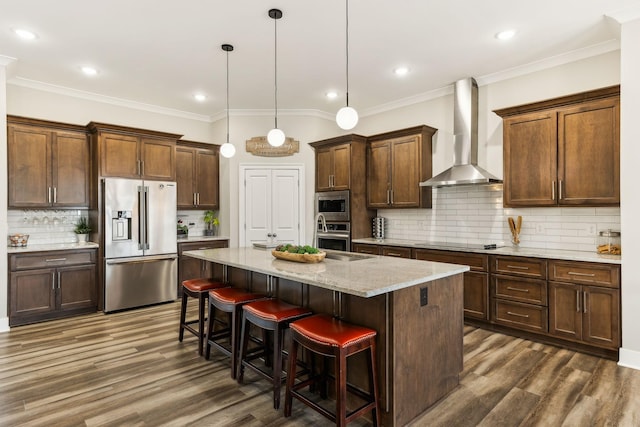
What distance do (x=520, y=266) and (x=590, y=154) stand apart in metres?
1.30

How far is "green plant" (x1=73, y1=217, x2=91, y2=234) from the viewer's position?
16.6ft

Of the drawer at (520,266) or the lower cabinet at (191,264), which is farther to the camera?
the lower cabinet at (191,264)

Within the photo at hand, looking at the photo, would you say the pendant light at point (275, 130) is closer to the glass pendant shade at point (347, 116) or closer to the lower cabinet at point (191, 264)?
the glass pendant shade at point (347, 116)

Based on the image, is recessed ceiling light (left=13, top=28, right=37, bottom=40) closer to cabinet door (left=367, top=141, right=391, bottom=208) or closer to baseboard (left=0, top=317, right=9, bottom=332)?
baseboard (left=0, top=317, right=9, bottom=332)

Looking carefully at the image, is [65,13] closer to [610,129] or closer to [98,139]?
[98,139]

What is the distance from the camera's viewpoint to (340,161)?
18.9ft

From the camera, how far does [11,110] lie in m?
4.76

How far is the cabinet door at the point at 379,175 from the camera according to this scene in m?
5.54

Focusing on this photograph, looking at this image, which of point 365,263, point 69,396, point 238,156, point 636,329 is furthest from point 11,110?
point 636,329

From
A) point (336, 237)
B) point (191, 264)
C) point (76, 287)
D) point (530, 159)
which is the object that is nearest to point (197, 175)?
point (191, 264)

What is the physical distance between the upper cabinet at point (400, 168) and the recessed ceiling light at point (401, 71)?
0.82 meters

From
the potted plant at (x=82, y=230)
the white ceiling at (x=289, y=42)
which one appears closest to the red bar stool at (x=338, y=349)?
the white ceiling at (x=289, y=42)

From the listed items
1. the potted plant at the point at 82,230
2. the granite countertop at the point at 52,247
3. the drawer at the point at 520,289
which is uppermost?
the potted plant at the point at 82,230

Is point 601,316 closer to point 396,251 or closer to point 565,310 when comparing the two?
point 565,310
